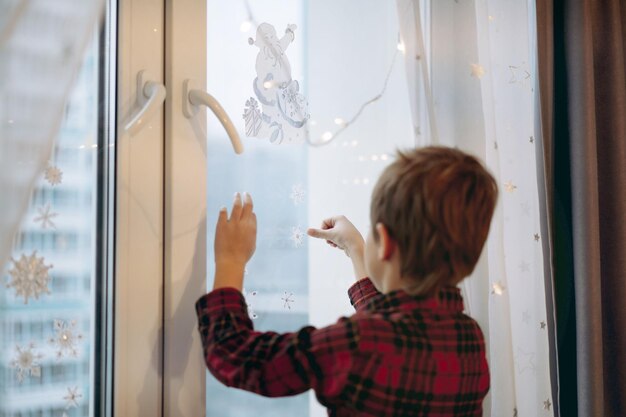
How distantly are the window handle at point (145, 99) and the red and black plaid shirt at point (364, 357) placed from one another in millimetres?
302

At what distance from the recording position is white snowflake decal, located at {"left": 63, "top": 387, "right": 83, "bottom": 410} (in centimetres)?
102

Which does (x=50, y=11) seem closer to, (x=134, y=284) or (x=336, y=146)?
(x=134, y=284)

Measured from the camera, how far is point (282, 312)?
1.29m

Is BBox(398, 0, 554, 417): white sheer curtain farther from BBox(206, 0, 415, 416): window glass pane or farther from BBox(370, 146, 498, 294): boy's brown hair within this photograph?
BBox(370, 146, 498, 294): boy's brown hair

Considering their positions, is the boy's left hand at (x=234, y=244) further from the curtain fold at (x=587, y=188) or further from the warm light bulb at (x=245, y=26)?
the curtain fold at (x=587, y=188)

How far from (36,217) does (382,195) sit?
49 cm

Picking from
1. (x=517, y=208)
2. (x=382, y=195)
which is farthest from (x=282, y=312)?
(x=517, y=208)

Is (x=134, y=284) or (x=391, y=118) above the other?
Result: (x=391, y=118)

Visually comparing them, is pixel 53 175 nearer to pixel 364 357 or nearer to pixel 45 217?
pixel 45 217

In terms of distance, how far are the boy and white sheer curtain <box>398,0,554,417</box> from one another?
1.45ft

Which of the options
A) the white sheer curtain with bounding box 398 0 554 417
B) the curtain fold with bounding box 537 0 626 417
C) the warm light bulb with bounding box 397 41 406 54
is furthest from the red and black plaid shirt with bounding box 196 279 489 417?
the curtain fold with bounding box 537 0 626 417

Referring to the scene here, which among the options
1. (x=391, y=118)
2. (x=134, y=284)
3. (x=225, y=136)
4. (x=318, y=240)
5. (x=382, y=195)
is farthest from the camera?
(x=391, y=118)

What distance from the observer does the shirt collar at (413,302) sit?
97cm

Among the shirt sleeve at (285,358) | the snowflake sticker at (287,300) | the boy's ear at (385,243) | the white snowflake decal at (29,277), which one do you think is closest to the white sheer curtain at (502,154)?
the snowflake sticker at (287,300)
